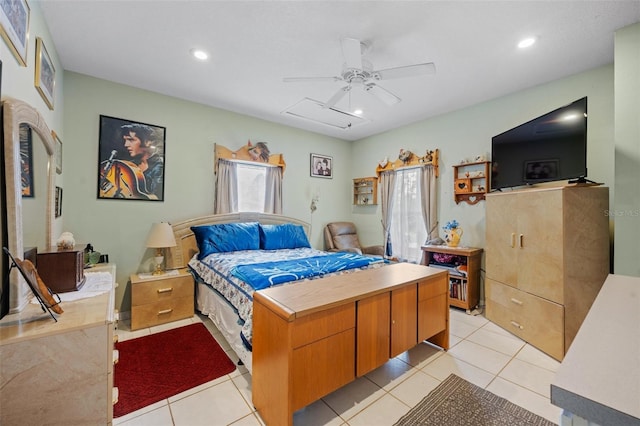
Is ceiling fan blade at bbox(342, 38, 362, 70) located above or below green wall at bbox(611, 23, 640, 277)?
above

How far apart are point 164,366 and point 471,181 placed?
3.93 m

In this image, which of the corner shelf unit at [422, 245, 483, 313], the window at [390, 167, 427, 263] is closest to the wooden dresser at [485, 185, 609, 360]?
the corner shelf unit at [422, 245, 483, 313]

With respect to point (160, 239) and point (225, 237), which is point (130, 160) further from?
point (225, 237)

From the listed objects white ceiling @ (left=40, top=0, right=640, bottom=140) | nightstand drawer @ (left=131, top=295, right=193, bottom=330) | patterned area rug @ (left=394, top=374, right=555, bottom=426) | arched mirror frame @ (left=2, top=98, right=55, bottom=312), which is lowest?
patterned area rug @ (left=394, top=374, right=555, bottom=426)

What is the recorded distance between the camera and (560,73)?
2.66 metres

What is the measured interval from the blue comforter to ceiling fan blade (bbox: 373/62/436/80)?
5.52 feet

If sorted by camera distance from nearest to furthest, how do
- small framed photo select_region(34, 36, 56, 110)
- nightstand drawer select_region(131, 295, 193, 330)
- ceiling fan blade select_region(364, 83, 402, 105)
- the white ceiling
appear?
1. small framed photo select_region(34, 36, 56, 110)
2. the white ceiling
3. ceiling fan blade select_region(364, 83, 402, 105)
4. nightstand drawer select_region(131, 295, 193, 330)

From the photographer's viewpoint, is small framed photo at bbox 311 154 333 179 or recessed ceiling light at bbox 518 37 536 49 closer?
recessed ceiling light at bbox 518 37 536 49

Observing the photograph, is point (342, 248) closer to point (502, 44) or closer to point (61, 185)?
point (502, 44)

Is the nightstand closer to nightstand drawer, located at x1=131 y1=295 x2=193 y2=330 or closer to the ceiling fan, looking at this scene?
nightstand drawer, located at x1=131 y1=295 x2=193 y2=330

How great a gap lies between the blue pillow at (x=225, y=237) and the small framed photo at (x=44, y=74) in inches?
69.1

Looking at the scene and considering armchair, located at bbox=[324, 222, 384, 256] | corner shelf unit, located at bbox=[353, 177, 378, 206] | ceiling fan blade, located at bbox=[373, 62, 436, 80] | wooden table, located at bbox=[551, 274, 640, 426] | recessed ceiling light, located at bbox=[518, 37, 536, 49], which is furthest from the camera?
A: corner shelf unit, located at bbox=[353, 177, 378, 206]

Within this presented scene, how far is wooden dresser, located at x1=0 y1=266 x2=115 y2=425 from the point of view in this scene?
0.97m

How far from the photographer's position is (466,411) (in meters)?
1.63
